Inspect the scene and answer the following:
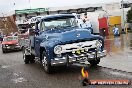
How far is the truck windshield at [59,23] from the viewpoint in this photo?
14625mm

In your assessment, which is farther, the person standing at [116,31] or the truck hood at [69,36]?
the person standing at [116,31]

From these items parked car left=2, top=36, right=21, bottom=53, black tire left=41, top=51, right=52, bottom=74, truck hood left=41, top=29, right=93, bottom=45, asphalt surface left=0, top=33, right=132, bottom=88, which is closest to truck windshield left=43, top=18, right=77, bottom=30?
truck hood left=41, top=29, right=93, bottom=45

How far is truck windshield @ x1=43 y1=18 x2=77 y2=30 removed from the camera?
576 inches

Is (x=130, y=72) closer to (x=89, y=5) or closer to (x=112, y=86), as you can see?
(x=112, y=86)

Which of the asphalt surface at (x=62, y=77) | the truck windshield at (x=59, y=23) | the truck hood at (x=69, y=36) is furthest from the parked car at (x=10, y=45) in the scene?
the truck hood at (x=69, y=36)

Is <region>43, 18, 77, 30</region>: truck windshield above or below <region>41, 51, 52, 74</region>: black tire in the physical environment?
above

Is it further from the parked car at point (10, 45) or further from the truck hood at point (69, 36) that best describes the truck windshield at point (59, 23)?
the parked car at point (10, 45)

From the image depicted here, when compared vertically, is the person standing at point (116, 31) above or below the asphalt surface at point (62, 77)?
below

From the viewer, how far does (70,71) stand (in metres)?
13.9

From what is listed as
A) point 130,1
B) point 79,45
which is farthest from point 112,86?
point 130,1

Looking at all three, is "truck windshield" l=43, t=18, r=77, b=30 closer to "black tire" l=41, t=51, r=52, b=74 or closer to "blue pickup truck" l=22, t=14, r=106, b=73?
"blue pickup truck" l=22, t=14, r=106, b=73

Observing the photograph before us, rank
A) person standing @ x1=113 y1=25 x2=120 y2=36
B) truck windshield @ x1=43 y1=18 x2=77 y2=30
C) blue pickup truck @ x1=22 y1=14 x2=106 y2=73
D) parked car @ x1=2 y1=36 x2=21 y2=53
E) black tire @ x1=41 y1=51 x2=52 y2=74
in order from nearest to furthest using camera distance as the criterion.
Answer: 1. blue pickup truck @ x1=22 y1=14 x2=106 y2=73
2. black tire @ x1=41 y1=51 x2=52 y2=74
3. truck windshield @ x1=43 y1=18 x2=77 y2=30
4. parked car @ x1=2 y1=36 x2=21 y2=53
5. person standing @ x1=113 y1=25 x2=120 y2=36

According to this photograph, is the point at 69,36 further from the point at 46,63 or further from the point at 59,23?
the point at 59,23

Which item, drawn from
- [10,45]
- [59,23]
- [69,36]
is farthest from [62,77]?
[10,45]
